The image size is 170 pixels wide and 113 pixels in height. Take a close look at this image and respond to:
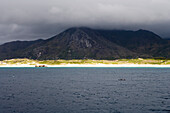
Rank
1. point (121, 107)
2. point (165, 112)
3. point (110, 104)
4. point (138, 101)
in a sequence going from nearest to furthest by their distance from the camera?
point (165, 112), point (121, 107), point (110, 104), point (138, 101)

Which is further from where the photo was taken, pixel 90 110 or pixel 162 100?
pixel 162 100

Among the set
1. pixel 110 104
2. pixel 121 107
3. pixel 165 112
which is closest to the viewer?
pixel 165 112

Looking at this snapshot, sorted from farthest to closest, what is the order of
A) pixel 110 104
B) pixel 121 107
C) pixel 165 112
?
pixel 110 104 < pixel 121 107 < pixel 165 112

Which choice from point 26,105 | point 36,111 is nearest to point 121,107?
point 36,111

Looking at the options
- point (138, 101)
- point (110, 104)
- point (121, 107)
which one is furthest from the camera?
point (138, 101)

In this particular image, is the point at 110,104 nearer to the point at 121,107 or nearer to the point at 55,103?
the point at 121,107

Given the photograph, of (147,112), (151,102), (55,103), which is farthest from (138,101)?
(55,103)

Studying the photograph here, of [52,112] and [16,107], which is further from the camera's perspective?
[16,107]

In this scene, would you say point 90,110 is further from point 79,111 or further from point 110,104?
point 110,104
